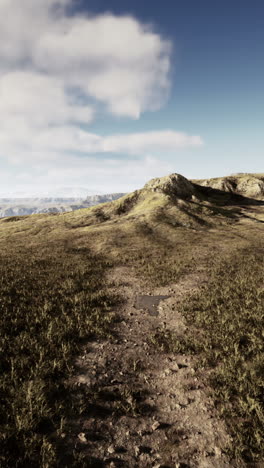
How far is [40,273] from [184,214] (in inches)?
1456

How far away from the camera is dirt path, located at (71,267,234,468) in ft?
16.5

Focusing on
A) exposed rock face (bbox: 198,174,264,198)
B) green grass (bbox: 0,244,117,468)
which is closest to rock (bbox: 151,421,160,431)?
green grass (bbox: 0,244,117,468)

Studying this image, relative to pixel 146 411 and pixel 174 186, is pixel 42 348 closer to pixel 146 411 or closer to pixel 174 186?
pixel 146 411

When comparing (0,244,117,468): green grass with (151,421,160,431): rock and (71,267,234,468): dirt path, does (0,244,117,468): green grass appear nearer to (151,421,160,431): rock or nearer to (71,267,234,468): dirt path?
(71,267,234,468): dirt path

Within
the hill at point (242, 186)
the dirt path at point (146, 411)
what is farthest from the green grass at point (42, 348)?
the hill at point (242, 186)

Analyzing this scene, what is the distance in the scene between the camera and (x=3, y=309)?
11375mm

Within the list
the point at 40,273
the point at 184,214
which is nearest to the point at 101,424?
the point at 40,273

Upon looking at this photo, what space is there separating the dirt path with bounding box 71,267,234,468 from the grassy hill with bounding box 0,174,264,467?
0.23 m

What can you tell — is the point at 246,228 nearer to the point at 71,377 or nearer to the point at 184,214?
the point at 184,214

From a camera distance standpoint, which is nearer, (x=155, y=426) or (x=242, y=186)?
(x=155, y=426)

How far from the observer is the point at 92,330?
9.91 m

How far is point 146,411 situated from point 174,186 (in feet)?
→ 208

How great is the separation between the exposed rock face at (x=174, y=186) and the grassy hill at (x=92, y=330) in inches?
1377

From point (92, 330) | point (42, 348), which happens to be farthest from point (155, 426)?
point (92, 330)
